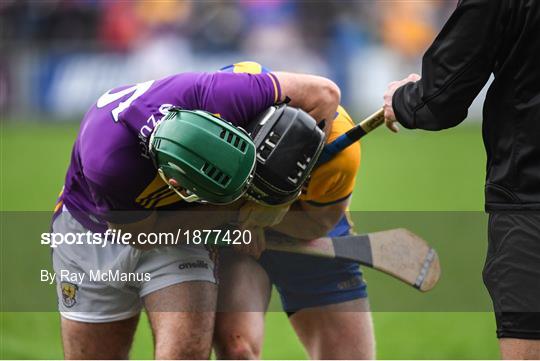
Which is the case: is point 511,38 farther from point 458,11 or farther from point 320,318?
point 320,318

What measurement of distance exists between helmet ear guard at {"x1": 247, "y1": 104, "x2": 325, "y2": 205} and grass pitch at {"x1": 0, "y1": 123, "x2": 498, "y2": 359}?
2.32 m

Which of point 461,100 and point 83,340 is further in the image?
point 83,340

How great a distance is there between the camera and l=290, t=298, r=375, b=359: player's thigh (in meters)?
4.95

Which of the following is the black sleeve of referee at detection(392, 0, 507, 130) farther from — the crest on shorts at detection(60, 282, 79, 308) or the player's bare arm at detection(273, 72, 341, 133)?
the crest on shorts at detection(60, 282, 79, 308)

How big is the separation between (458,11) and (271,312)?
4572 mm

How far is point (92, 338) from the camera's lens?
462cm

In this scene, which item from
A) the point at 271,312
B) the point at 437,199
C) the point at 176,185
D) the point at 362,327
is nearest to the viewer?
the point at 176,185

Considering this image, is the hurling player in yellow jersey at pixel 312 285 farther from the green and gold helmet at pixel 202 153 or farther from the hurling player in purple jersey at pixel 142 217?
the green and gold helmet at pixel 202 153

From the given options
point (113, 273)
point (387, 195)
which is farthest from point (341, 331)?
point (387, 195)


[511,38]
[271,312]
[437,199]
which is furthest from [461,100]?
[437,199]

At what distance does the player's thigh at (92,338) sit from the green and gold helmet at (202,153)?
3.26ft

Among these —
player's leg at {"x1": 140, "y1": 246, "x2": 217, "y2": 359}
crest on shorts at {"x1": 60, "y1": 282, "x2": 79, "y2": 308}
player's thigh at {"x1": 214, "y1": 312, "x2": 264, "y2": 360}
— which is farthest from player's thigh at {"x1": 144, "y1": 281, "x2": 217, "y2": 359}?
crest on shorts at {"x1": 60, "y1": 282, "x2": 79, "y2": 308}

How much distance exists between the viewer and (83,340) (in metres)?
4.61

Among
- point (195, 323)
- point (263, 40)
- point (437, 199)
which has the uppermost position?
point (195, 323)
